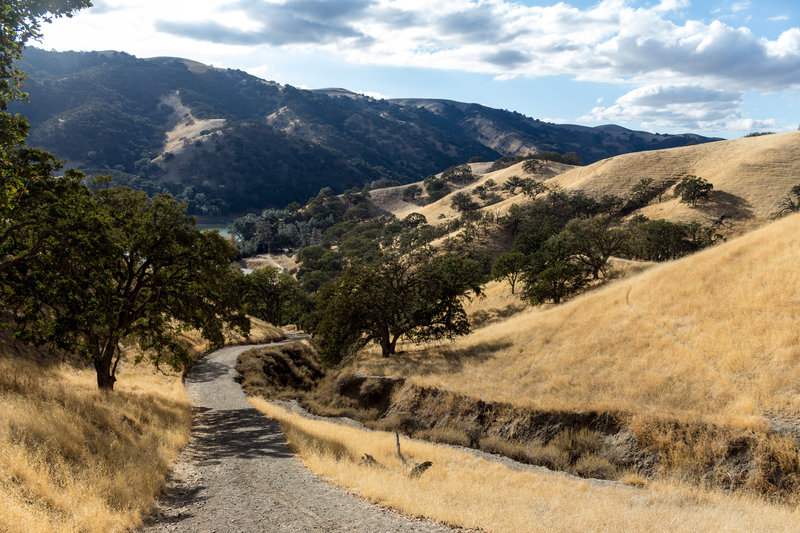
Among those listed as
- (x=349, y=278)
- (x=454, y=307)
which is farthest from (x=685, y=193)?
(x=349, y=278)

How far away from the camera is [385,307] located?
31875 millimetres

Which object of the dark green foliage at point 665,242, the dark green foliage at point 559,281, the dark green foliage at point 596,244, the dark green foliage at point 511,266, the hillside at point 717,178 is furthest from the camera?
the hillside at point 717,178

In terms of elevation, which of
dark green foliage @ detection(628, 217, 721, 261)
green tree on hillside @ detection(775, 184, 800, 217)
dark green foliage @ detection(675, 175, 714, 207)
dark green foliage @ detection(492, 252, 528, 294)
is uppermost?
dark green foliage @ detection(675, 175, 714, 207)

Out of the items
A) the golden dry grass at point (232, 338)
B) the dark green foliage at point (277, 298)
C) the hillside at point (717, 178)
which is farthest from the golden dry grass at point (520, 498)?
the hillside at point (717, 178)

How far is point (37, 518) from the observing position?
6.89 meters

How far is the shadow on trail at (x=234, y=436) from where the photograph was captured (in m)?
14.8

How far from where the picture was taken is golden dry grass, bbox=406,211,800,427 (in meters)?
16.5

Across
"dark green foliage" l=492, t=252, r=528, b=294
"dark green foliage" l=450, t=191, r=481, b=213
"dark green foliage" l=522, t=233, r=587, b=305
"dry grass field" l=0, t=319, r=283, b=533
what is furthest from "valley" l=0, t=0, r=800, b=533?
"dark green foliage" l=450, t=191, r=481, b=213

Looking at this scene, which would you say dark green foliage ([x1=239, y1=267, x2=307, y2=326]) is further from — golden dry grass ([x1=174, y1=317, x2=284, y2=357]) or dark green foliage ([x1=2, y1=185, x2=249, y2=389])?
dark green foliage ([x1=2, y1=185, x2=249, y2=389])

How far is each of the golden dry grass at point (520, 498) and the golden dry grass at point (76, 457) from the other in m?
4.59

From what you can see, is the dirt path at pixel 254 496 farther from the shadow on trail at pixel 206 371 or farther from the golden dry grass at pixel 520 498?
the shadow on trail at pixel 206 371

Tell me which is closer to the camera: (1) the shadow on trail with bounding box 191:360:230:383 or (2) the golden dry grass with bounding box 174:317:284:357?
(1) the shadow on trail with bounding box 191:360:230:383

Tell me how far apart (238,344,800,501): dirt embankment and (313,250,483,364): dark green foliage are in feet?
18.1

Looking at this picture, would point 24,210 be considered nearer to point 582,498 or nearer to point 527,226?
point 582,498
